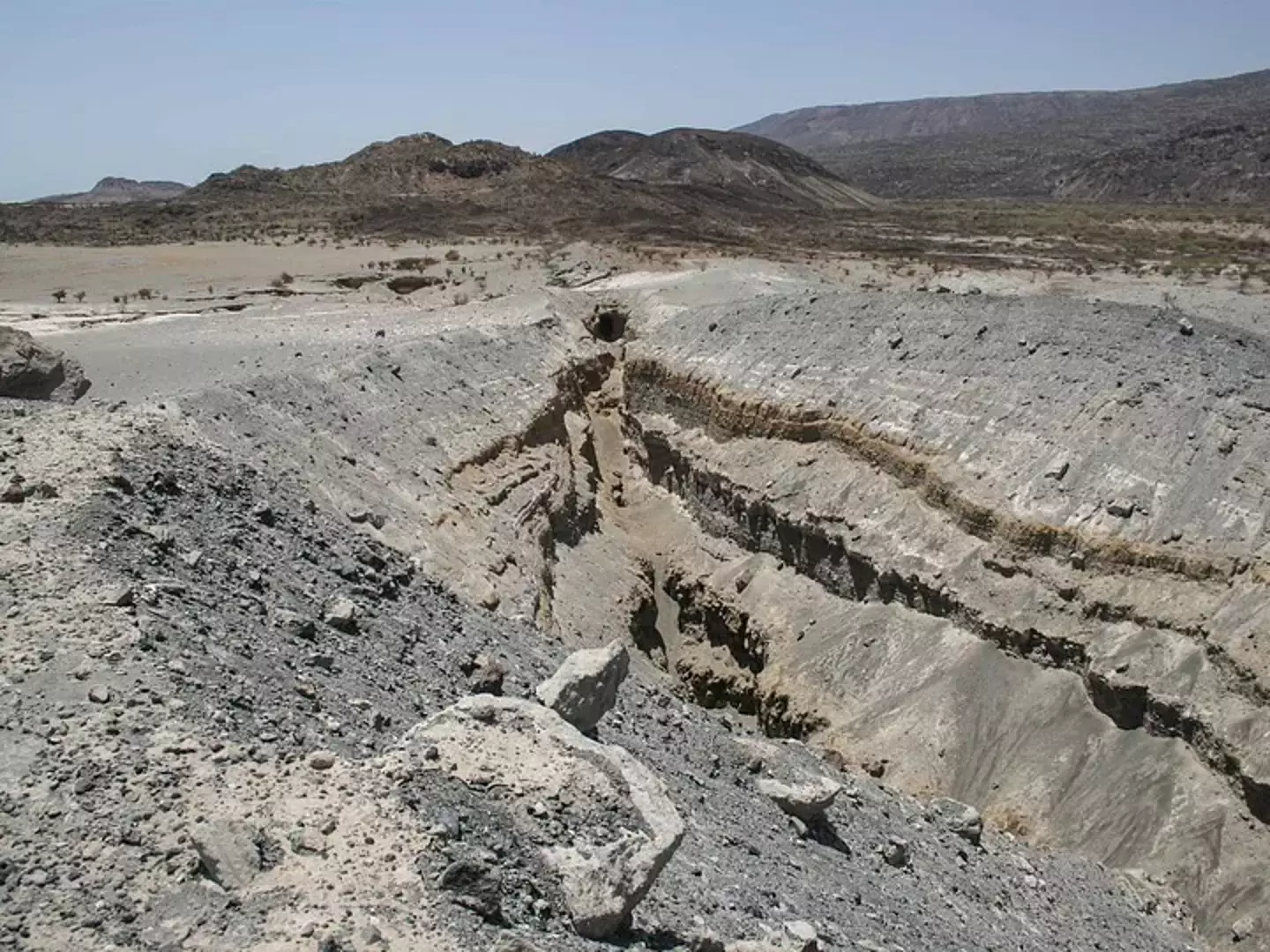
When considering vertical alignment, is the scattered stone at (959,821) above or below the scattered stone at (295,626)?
below

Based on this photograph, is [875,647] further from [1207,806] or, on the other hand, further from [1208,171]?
[1208,171]

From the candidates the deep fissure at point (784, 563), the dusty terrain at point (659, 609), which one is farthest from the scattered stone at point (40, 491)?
the deep fissure at point (784, 563)

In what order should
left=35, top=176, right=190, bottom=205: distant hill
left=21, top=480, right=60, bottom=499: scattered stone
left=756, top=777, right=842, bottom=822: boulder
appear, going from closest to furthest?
left=21, top=480, right=60, bottom=499: scattered stone, left=756, top=777, right=842, bottom=822: boulder, left=35, top=176, right=190, bottom=205: distant hill

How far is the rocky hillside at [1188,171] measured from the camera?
9869 cm

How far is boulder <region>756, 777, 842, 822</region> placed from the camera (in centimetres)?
1075

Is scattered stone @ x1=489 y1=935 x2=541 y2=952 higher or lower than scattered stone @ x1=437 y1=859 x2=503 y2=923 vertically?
lower

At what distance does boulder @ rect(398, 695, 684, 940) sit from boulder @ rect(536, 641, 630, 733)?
1.04 meters

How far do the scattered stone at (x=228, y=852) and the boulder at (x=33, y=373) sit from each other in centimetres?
1102

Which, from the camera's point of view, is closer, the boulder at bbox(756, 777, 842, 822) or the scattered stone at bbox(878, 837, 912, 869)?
the boulder at bbox(756, 777, 842, 822)

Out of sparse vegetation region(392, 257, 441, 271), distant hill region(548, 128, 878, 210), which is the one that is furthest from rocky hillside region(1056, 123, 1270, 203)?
sparse vegetation region(392, 257, 441, 271)

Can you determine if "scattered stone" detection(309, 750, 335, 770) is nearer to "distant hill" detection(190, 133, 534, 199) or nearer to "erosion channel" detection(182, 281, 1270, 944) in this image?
"erosion channel" detection(182, 281, 1270, 944)

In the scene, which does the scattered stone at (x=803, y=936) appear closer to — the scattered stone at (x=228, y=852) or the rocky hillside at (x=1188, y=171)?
the scattered stone at (x=228, y=852)

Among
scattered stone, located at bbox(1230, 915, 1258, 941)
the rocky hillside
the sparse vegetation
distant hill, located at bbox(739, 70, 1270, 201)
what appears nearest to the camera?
scattered stone, located at bbox(1230, 915, 1258, 941)

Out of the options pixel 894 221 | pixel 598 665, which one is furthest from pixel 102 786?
pixel 894 221
